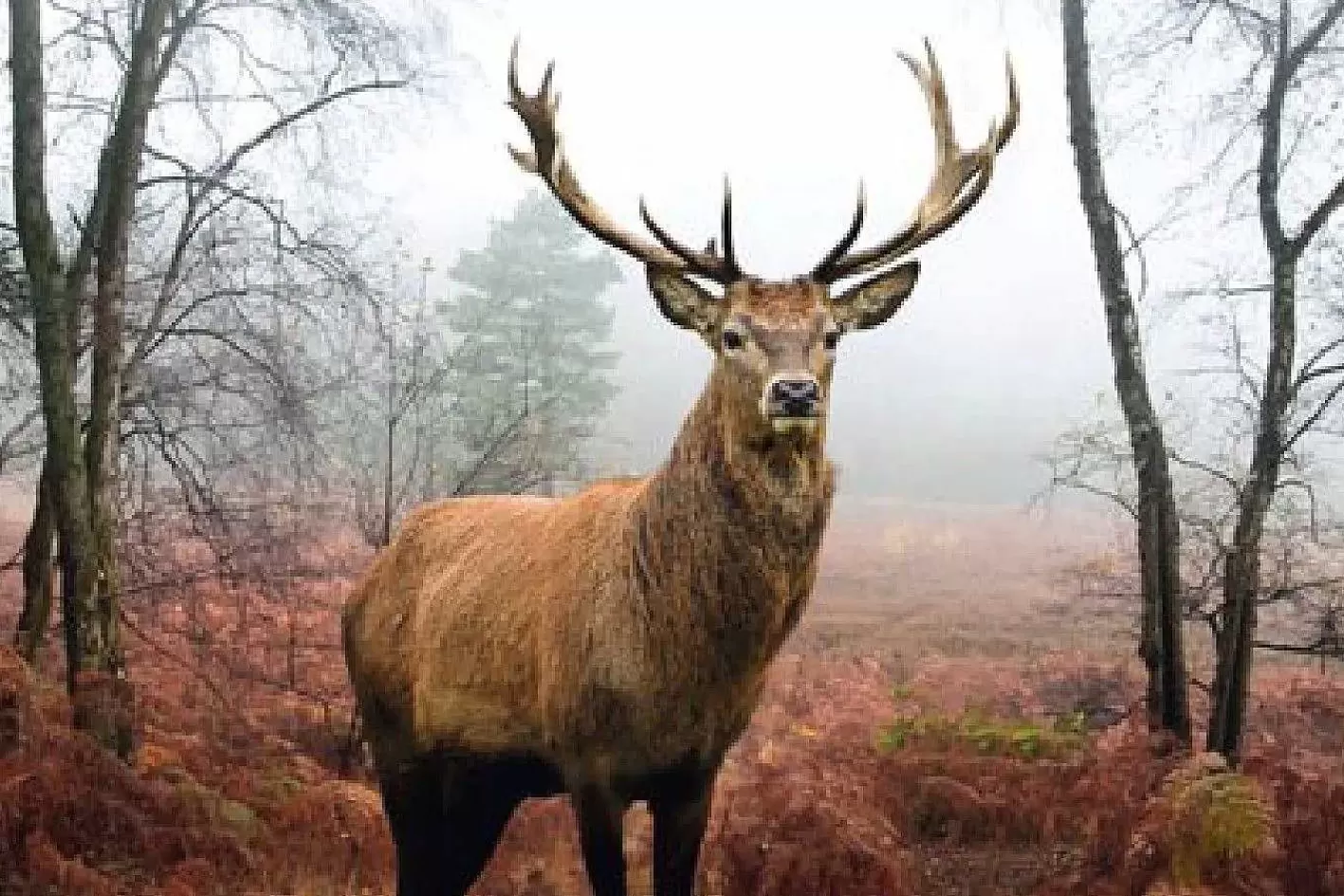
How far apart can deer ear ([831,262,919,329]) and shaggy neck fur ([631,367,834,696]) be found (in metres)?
0.55

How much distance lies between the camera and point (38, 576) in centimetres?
924

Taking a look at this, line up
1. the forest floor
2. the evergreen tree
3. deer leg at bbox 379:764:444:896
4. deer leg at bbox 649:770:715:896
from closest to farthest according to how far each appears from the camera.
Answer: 1. deer leg at bbox 649:770:715:896
2. deer leg at bbox 379:764:444:896
3. the forest floor
4. the evergreen tree

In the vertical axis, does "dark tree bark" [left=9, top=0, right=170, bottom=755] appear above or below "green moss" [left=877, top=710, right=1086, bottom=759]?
above

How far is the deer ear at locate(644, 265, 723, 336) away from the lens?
15.0ft

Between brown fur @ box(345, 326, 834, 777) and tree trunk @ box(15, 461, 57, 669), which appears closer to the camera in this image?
brown fur @ box(345, 326, 834, 777)

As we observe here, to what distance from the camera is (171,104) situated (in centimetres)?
943

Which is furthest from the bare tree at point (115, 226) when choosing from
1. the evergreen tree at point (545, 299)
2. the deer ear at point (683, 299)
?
the evergreen tree at point (545, 299)

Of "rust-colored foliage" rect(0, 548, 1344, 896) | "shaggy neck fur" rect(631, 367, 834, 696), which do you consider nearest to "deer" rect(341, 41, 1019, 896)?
"shaggy neck fur" rect(631, 367, 834, 696)

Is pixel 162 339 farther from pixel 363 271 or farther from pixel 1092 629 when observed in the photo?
pixel 1092 629

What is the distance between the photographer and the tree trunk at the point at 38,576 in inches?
357

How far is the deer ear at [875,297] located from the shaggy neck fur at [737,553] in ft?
1.81

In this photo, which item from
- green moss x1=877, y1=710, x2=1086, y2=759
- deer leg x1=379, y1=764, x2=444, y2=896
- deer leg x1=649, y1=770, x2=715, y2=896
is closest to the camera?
deer leg x1=649, y1=770, x2=715, y2=896

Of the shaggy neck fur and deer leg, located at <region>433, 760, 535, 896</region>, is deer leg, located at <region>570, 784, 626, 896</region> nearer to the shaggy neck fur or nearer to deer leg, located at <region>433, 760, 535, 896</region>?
the shaggy neck fur

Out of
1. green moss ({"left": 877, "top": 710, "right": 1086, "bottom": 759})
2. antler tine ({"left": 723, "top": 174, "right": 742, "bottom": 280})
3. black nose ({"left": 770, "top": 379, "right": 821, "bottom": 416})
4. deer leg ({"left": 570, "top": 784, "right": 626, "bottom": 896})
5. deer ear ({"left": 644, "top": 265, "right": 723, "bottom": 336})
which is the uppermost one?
antler tine ({"left": 723, "top": 174, "right": 742, "bottom": 280})
